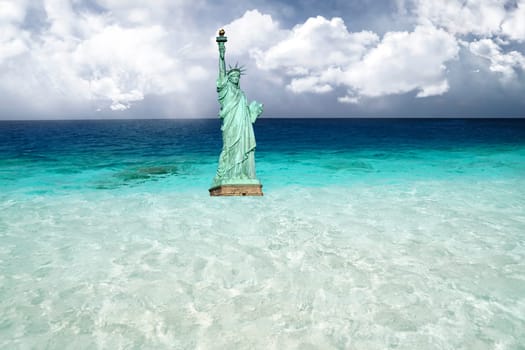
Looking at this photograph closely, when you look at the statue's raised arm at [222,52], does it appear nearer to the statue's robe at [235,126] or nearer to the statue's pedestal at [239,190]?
the statue's robe at [235,126]

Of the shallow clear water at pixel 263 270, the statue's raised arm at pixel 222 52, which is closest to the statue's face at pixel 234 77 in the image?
the statue's raised arm at pixel 222 52

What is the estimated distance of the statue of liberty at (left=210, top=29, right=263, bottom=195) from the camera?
8.56m

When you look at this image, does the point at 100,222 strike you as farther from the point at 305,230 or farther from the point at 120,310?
the point at 305,230

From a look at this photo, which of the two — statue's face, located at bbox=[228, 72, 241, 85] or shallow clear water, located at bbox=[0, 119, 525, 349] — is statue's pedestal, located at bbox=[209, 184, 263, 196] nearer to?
shallow clear water, located at bbox=[0, 119, 525, 349]

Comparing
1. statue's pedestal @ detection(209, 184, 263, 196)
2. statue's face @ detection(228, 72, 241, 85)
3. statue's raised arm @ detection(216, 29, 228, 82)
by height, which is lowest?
statue's pedestal @ detection(209, 184, 263, 196)

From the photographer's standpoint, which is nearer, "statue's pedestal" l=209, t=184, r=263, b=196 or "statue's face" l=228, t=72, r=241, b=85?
"statue's face" l=228, t=72, r=241, b=85

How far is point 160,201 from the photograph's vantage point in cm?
948

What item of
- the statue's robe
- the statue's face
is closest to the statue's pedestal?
the statue's robe

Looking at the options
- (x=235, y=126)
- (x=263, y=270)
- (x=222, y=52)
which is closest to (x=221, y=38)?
(x=222, y=52)

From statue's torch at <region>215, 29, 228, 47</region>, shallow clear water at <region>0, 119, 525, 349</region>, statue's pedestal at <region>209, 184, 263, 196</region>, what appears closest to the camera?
shallow clear water at <region>0, 119, 525, 349</region>

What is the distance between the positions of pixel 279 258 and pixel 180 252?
5.86ft

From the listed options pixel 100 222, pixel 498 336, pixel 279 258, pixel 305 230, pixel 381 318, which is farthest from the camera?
pixel 100 222

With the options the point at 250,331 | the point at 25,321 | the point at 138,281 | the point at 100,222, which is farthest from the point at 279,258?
the point at 100,222

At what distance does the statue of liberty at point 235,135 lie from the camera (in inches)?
337
